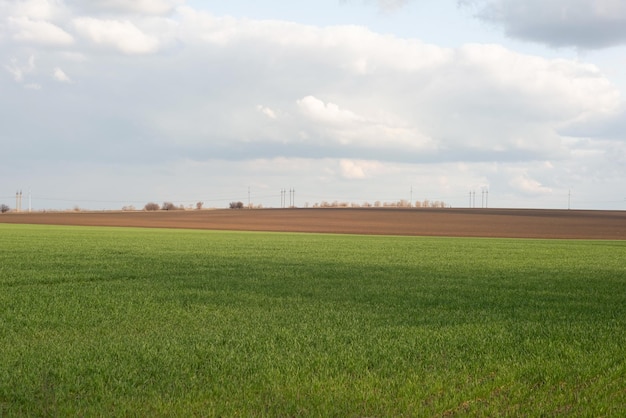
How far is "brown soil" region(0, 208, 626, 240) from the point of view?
239 feet

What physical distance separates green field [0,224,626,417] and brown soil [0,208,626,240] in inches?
2036

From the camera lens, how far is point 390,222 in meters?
85.8

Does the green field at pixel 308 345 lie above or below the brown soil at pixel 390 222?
below

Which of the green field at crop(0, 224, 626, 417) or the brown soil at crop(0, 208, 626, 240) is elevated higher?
the brown soil at crop(0, 208, 626, 240)

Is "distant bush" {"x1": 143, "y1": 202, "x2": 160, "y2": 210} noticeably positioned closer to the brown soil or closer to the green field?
the brown soil

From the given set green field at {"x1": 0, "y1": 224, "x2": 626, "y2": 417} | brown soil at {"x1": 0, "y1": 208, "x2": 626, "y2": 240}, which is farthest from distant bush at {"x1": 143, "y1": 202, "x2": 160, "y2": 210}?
green field at {"x1": 0, "y1": 224, "x2": 626, "y2": 417}

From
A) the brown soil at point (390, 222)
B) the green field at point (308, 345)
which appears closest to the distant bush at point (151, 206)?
the brown soil at point (390, 222)

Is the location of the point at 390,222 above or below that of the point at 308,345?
above

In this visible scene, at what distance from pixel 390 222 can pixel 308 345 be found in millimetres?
75976

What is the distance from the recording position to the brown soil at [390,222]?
72938 mm

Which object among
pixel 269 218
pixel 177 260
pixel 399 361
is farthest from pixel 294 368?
pixel 269 218

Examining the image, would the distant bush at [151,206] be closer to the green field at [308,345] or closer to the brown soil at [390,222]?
the brown soil at [390,222]

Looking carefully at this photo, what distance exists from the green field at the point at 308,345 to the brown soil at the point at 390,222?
5170cm

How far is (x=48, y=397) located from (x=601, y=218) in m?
91.8
